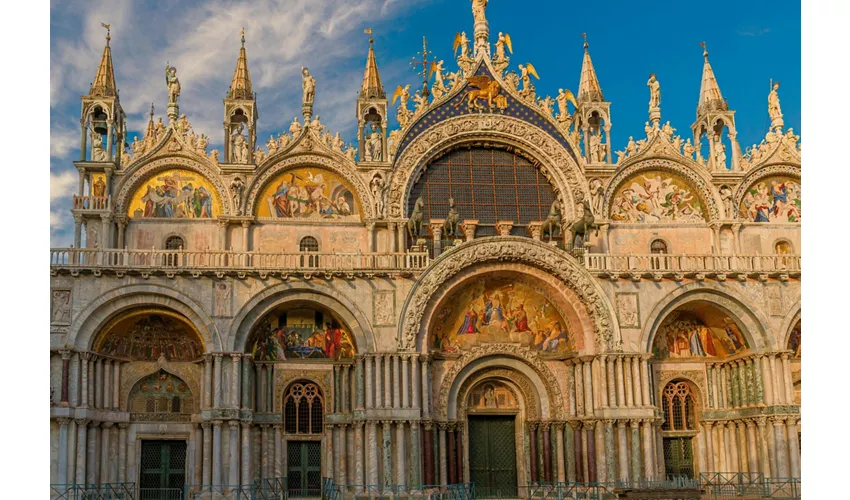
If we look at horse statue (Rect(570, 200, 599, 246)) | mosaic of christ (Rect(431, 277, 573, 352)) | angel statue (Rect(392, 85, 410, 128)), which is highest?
angel statue (Rect(392, 85, 410, 128))

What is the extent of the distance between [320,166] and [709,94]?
1525 centimetres

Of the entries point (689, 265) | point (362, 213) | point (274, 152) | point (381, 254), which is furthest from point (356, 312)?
point (689, 265)

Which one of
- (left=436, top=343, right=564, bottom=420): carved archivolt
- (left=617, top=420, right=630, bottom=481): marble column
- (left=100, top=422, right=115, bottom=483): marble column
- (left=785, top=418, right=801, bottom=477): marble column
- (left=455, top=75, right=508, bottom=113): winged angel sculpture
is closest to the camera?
(left=100, top=422, right=115, bottom=483): marble column

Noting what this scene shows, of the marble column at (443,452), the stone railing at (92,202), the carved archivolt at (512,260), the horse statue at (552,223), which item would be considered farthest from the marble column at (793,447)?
the stone railing at (92,202)

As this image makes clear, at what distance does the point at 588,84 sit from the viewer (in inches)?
1348

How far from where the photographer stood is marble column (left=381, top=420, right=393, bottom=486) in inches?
1123

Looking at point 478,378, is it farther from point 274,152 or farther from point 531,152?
point 274,152

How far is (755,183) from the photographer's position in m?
34.1

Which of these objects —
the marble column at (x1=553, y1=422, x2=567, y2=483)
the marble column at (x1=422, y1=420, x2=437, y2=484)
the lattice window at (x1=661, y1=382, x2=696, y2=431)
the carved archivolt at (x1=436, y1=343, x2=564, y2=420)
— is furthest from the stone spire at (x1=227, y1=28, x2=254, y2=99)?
the lattice window at (x1=661, y1=382, x2=696, y2=431)

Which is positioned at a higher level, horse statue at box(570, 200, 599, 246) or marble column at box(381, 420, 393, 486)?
horse statue at box(570, 200, 599, 246)

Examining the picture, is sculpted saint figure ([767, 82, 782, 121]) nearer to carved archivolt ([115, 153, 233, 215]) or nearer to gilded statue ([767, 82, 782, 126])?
gilded statue ([767, 82, 782, 126])

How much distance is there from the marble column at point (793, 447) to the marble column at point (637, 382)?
5064mm

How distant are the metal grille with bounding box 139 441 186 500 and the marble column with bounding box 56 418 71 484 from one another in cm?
294

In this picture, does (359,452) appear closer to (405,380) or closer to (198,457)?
(405,380)
